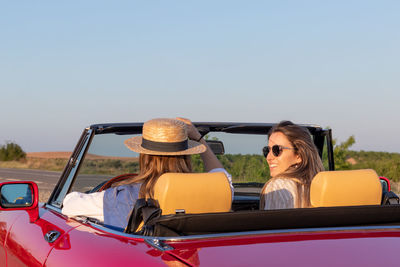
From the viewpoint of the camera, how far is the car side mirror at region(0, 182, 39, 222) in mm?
3912

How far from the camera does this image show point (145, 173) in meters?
3.33

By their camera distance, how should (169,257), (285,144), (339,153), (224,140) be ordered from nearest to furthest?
(169,257) → (285,144) → (224,140) → (339,153)

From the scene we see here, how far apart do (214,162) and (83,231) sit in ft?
4.29

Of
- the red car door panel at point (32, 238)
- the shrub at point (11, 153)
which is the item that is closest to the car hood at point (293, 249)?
the red car door panel at point (32, 238)

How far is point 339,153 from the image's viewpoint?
113 ft

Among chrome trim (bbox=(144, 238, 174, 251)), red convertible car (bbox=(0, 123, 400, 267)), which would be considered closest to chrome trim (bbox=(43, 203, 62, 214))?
red convertible car (bbox=(0, 123, 400, 267))

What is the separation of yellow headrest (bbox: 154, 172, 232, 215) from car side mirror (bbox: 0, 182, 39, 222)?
155 cm

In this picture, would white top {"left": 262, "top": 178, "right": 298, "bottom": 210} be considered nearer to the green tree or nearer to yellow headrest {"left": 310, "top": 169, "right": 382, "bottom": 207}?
yellow headrest {"left": 310, "top": 169, "right": 382, "bottom": 207}

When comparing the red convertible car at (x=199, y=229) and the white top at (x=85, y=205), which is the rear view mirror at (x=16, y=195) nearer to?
the red convertible car at (x=199, y=229)

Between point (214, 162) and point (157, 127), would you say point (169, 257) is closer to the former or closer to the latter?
point (157, 127)

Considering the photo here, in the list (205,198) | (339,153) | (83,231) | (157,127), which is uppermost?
(157,127)

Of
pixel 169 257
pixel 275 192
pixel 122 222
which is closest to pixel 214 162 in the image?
pixel 275 192

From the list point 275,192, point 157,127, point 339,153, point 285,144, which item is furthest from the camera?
point 339,153

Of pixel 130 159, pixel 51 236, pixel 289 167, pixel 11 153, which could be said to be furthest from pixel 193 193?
pixel 11 153
